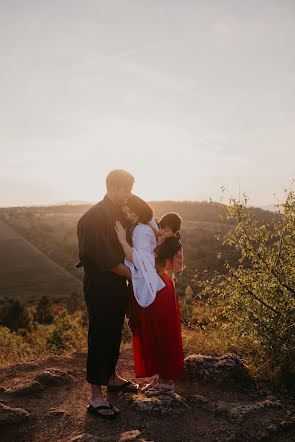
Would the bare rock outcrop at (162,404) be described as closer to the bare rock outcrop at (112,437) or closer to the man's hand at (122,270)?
the bare rock outcrop at (112,437)

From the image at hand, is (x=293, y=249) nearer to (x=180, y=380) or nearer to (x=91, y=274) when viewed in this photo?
(x=180, y=380)

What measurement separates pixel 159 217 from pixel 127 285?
224 feet

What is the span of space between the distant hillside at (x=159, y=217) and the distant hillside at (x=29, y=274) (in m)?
1.85

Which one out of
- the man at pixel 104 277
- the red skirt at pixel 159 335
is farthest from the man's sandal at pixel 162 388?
the man at pixel 104 277

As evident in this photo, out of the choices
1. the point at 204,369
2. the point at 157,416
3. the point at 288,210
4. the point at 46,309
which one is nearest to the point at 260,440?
the point at 157,416

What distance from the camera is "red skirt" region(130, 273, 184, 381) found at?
3799mm

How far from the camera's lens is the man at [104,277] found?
3.43 metres

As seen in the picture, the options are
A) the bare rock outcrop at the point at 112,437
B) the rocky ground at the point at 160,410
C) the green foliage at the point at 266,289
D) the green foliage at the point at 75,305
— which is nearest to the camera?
the bare rock outcrop at the point at 112,437

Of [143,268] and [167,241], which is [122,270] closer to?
[143,268]

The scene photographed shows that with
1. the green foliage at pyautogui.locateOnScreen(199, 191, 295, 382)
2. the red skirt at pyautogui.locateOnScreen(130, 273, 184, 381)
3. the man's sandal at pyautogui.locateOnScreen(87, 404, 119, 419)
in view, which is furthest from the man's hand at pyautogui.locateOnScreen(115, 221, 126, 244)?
the green foliage at pyautogui.locateOnScreen(199, 191, 295, 382)

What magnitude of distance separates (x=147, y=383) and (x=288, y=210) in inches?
119

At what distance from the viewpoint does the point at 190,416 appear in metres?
3.52

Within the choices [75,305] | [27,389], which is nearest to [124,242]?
[27,389]

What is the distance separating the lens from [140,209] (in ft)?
11.8
